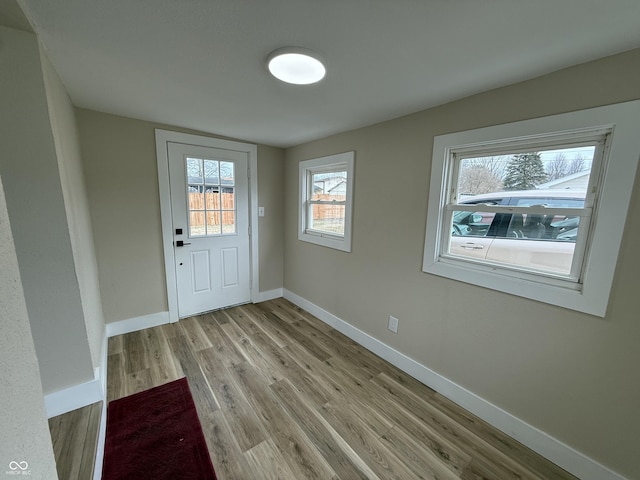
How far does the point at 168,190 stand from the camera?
264cm

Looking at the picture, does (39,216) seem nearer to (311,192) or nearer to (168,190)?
(168,190)

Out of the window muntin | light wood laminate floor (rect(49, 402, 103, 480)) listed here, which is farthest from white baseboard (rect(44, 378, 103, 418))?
the window muntin

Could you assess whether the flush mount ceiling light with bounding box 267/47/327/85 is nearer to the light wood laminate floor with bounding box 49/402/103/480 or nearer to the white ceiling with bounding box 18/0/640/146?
the white ceiling with bounding box 18/0/640/146

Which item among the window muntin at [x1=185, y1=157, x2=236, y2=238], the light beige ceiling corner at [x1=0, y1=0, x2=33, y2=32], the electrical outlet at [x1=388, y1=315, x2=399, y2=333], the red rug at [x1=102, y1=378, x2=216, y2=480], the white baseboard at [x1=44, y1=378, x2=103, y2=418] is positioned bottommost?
the red rug at [x1=102, y1=378, x2=216, y2=480]

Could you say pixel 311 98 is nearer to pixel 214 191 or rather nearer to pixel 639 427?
pixel 214 191

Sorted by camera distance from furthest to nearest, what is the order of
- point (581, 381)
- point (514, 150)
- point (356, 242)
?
point (356, 242) → point (514, 150) → point (581, 381)

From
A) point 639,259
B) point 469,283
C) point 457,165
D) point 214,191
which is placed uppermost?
point 457,165

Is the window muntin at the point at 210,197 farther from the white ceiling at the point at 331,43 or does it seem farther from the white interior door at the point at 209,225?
the white ceiling at the point at 331,43

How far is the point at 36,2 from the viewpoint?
987 millimetres

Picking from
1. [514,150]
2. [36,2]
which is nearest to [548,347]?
[514,150]

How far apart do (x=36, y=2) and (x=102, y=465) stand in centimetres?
218

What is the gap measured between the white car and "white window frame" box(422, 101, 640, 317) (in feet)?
0.26

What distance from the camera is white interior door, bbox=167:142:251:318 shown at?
2744mm

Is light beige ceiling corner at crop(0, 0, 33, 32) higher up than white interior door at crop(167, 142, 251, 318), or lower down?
higher up
